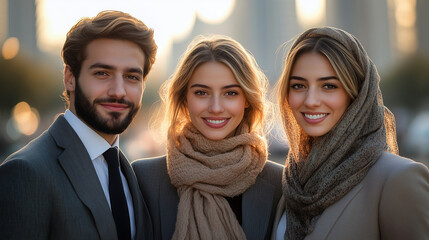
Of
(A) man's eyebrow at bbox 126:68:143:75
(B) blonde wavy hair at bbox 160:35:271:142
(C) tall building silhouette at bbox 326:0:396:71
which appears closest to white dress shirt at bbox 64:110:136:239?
(A) man's eyebrow at bbox 126:68:143:75

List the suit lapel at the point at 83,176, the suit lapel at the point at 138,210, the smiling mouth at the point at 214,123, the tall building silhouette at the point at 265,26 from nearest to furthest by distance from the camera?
the suit lapel at the point at 83,176 < the suit lapel at the point at 138,210 < the smiling mouth at the point at 214,123 < the tall building silhouette at the point at 265,26

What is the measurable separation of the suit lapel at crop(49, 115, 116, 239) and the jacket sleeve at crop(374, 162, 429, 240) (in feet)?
5.50

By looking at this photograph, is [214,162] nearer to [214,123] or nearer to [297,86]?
[214,123]

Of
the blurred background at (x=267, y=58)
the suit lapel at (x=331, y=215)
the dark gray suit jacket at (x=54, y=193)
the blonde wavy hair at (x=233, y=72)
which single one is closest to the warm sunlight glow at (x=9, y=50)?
the blurred background at (x=267, y=58)

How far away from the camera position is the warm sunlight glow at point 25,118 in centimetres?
3028

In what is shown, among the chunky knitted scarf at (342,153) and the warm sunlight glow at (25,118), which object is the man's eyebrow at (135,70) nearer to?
the chunky knitted scarf at (342,153)

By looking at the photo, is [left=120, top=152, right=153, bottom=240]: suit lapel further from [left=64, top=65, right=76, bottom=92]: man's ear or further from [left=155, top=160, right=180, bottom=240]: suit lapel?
[left=64, top=65, right=76, bottom=92]: man's ear

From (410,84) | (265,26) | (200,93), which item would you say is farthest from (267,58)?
(200,93)

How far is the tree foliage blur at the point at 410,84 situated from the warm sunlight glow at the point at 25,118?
26956 millimetres

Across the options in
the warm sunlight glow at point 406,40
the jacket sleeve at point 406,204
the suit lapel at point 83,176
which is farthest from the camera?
the warm sunlight glow at point 406,40

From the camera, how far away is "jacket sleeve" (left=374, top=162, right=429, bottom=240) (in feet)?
7.73

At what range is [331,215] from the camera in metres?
2.69

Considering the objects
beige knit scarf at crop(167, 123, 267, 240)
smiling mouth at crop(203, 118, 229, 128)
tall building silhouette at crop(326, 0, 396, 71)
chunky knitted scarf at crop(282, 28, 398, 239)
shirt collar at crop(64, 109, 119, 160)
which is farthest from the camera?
tall building silhouette at crop(326, 0, 396, 71)

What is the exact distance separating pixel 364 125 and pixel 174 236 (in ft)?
5.33
